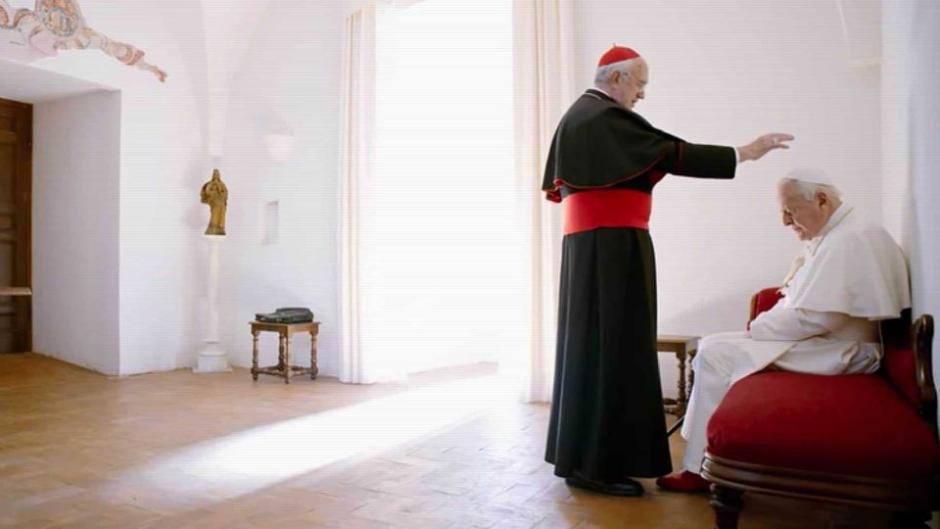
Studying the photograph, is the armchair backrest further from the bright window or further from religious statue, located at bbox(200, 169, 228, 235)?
religious statue, located at bbox(200, 169, 228, 235)

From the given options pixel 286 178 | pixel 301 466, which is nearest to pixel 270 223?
pixel 286 178

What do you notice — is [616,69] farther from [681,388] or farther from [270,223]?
[270,223]

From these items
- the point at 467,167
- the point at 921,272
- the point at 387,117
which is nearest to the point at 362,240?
the point at 387,117

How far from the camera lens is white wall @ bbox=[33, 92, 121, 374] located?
5.82 meters

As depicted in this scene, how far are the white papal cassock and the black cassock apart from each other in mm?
189

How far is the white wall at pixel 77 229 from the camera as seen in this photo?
5816 millimetres

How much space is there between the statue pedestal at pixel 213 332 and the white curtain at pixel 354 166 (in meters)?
1.35

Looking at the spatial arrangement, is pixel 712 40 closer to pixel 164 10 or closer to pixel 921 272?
pixel 921 272

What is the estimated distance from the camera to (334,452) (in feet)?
10.4

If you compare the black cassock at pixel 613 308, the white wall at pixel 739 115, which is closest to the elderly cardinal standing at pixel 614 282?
the black cassock at pixel 613 308

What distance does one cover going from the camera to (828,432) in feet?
5.40

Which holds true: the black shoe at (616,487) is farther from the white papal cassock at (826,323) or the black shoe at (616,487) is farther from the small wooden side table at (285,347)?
the small wooden side table at (285,347)

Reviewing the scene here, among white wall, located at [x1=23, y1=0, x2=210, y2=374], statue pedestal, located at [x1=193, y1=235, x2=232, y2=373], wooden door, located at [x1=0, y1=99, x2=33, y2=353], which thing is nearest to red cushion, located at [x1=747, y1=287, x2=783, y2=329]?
statue pedestal, located at [x1=193, y1=235, x2=232, y2=373]

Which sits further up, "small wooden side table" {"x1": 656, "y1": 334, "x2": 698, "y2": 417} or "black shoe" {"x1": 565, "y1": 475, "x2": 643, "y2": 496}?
"small wooden side table" {"x1": 656, "y1": 334, "x2": 698, "y2": 417}
